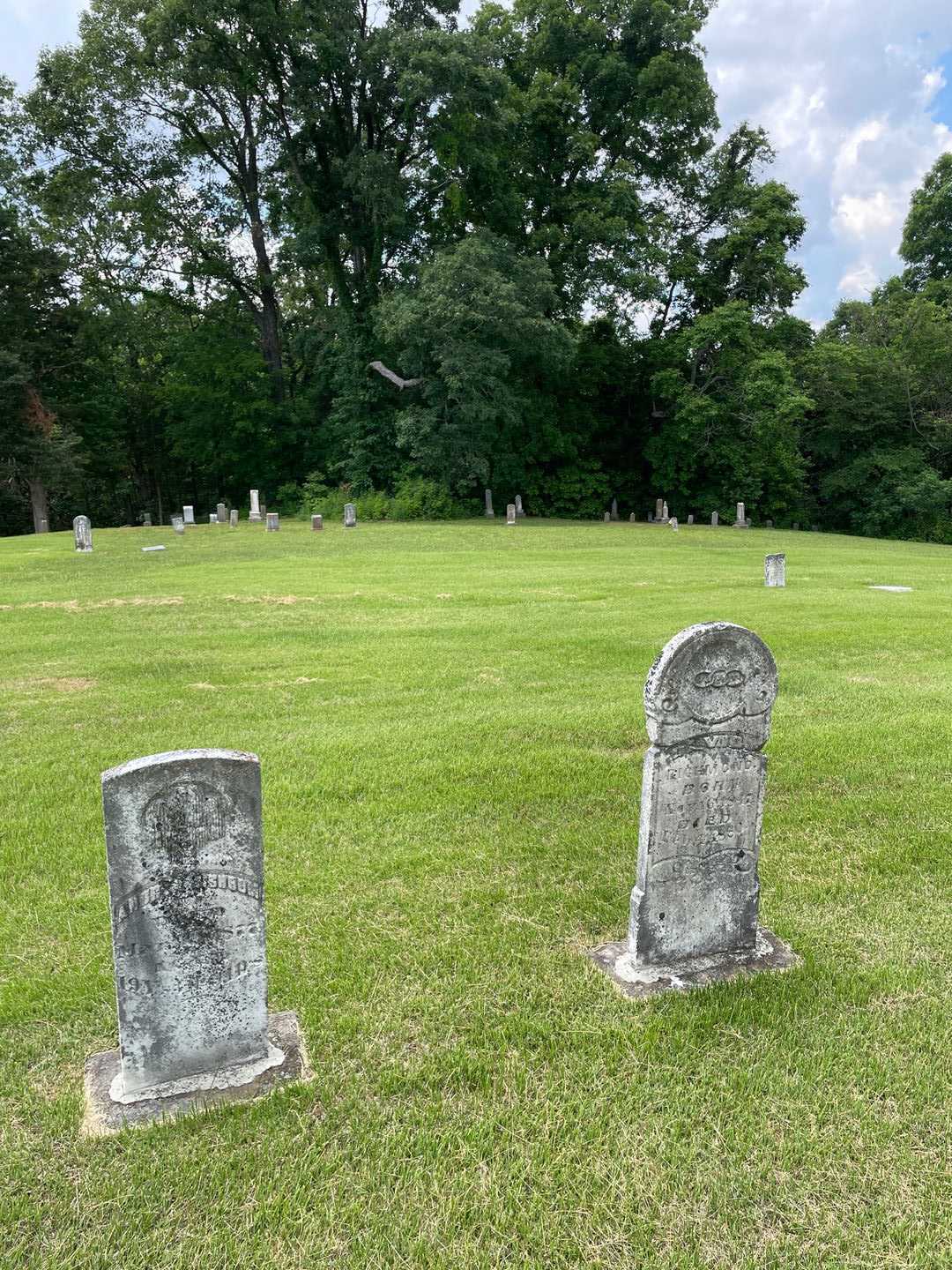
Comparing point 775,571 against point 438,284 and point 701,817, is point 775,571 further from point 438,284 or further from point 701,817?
point 438,284

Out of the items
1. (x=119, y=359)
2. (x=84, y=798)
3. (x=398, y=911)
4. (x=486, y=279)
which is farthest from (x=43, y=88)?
(x=398, y=911)

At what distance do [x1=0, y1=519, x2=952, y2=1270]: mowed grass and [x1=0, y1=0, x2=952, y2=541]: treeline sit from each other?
76.8 feet

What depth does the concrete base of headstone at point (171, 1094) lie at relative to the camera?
2.70 m

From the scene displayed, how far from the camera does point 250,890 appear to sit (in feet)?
9.34

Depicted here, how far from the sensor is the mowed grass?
237 cm

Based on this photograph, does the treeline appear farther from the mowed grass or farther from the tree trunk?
the mowed grass

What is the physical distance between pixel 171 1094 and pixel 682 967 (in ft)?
7.20

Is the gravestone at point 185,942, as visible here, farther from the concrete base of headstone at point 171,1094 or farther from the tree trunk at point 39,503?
the tree trunk at point 39,503

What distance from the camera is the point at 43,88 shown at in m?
31.3

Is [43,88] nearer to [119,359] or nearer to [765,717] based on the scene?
[119,359]

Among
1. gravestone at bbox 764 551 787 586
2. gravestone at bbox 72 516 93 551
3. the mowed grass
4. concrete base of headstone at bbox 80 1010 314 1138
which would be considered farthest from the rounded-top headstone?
gravestone at bbox 72 516 93 551

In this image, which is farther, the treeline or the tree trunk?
the tree trunk

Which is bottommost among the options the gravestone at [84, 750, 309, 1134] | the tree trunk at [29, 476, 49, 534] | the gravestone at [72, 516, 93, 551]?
the gravestone at [84, 750, 309, 1134]

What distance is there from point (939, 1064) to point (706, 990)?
2.93ft
